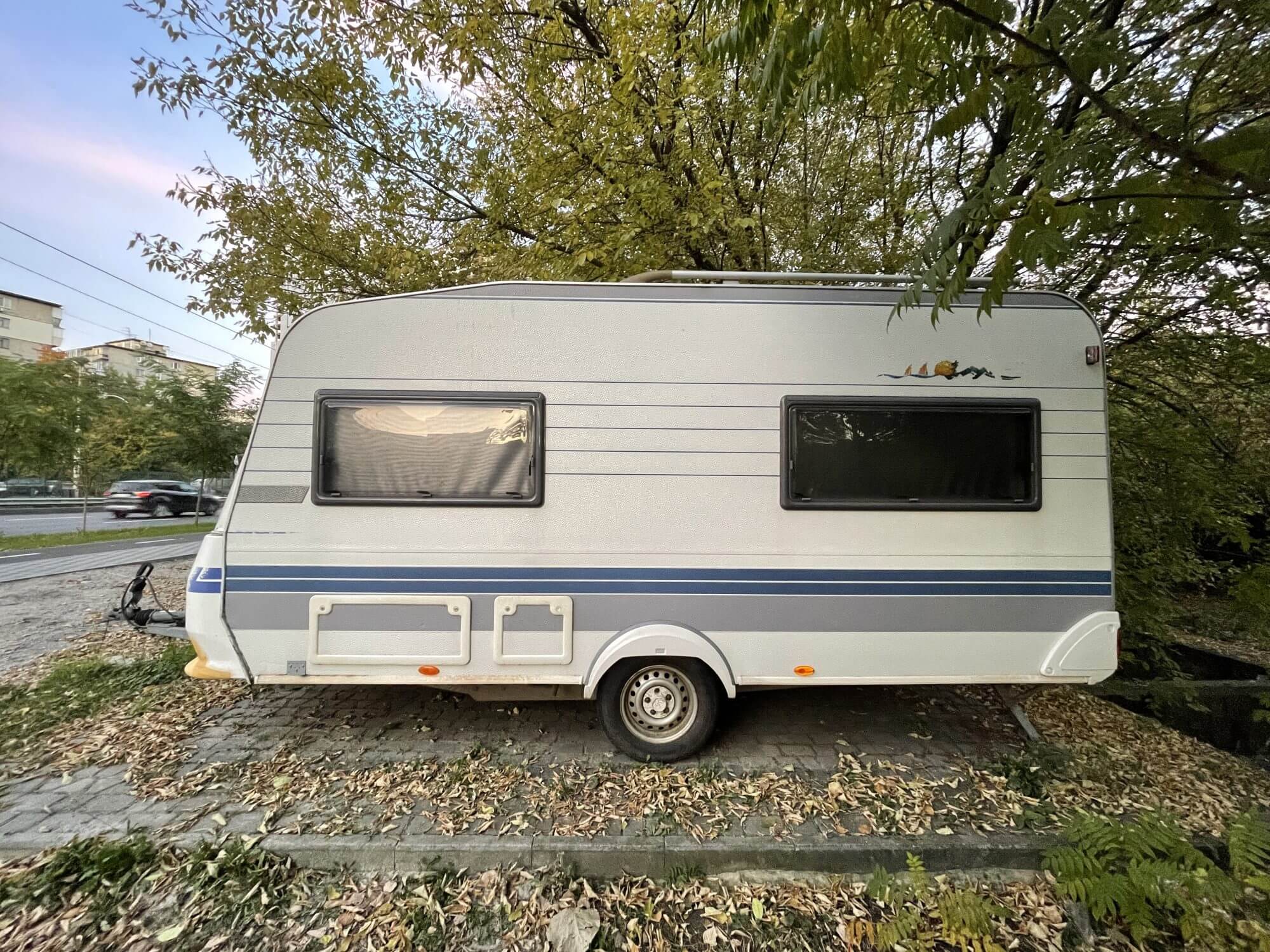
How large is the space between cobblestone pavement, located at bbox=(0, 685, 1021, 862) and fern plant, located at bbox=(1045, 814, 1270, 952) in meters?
0.93

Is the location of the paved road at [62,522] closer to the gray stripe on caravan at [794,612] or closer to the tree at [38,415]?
the tree at [38,415]

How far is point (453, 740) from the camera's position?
361 cm

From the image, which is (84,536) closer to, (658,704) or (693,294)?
(658,704)

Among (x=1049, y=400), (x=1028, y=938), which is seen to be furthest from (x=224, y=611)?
(x=1049, y=400)

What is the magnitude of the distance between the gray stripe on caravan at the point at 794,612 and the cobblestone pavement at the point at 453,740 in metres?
0.90

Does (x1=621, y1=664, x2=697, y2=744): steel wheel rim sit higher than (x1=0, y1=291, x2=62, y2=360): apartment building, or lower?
lower

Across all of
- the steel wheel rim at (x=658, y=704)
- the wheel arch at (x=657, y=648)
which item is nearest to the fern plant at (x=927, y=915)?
the wheel arch at (x=657, y=648)

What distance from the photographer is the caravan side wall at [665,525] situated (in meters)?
3.21

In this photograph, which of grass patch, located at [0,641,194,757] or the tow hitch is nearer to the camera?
grass patch, located at [0,641,194,757]

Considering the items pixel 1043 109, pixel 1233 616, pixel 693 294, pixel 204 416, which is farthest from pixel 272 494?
pixel 204 416

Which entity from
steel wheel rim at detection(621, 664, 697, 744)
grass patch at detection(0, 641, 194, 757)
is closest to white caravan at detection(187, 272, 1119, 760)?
steel wheel rim at detection(621, 664, 697, 744)

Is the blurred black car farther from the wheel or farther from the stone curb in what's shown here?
the wheel

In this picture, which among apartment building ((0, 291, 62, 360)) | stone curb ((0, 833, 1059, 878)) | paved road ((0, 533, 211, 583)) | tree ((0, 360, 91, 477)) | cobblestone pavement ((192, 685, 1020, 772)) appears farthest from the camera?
apartment building ((0, 291, 62, 360))

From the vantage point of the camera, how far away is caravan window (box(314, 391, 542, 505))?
323 centimetres
